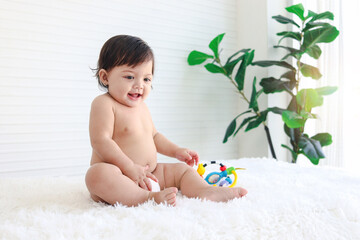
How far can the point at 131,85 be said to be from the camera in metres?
1.23

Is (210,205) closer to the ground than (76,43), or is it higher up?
closer to the ground

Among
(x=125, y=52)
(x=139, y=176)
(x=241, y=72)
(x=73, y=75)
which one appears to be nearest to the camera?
(x=139, y=176)

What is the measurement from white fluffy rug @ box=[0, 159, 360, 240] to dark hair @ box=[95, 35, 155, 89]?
49cm

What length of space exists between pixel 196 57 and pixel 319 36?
0.88 m

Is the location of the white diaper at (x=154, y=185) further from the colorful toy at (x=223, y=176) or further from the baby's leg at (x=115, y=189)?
the colorful toy at (x=223, y=176)

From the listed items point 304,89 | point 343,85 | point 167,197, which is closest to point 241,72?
point 304,89

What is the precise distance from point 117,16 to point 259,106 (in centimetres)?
135

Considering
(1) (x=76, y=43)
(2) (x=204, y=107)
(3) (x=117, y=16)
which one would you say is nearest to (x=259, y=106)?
(2) (x=204, y=107)

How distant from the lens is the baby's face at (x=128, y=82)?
3.99ft

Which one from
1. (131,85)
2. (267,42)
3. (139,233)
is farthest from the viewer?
(267,42)

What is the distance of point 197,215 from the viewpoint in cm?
87

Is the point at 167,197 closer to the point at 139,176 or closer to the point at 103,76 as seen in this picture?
the point at 139,176

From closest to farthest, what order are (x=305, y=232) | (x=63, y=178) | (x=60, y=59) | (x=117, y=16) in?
(x=305, y=232), (x=63, y=178), (x=60, y=59), (x=117, y=16)

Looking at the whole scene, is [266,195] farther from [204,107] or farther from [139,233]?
[204,107]
